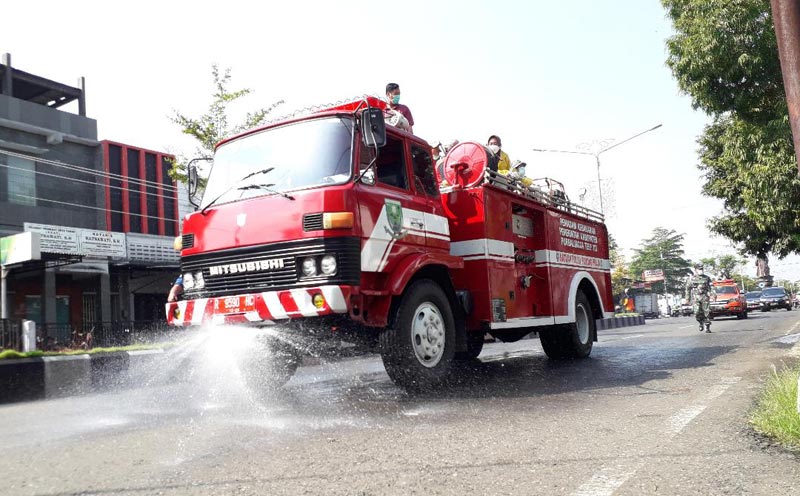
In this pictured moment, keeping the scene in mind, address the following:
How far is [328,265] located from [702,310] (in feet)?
42.0

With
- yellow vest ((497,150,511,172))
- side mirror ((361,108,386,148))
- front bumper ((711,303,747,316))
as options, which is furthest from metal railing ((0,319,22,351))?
front bumper ((711,303,747,316))

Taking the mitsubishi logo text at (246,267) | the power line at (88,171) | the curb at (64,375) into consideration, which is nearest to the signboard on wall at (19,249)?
the curb at (64,375)

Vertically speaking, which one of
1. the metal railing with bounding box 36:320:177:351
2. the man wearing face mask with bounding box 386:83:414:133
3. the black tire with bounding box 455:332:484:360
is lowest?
the black tire with bounding box 455:332:484:360

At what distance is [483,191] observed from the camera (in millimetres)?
7180

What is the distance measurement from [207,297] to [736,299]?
26.9 meters

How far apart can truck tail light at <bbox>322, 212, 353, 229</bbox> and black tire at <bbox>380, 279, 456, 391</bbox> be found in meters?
0.97

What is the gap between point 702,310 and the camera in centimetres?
1545

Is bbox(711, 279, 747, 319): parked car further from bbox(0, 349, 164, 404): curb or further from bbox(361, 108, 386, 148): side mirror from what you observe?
bbox(361, 108, 386, 148): side mirror

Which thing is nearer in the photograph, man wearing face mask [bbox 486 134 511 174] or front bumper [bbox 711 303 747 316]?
man wearing face mask [bbox 486 134 511 174]

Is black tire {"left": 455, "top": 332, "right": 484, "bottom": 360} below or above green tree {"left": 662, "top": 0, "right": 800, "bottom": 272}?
below

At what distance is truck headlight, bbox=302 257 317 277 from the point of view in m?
5.41

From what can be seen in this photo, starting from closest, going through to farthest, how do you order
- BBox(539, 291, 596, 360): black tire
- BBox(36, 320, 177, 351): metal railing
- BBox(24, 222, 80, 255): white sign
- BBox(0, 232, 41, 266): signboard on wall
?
BBox(539, 291, 596, 360): black tire, BBox(0, 232, 41, 266): signboard on wall, BBox(36, 320, 177, 351): metal railing, BBox(24, 222, 80, 255): white sign

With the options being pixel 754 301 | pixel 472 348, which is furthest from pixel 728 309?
pixel 472 348

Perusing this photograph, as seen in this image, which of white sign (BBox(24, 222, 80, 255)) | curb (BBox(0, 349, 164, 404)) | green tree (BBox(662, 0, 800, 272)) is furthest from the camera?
white sign (BBox(24, 222, 80, 255))
